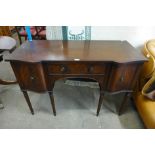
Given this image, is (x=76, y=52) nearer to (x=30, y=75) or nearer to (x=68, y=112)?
(x=30, y=75)

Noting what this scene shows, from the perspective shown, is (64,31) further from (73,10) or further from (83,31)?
(73,10)

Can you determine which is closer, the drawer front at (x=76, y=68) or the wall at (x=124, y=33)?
the drawer front at (x=76, y=68)

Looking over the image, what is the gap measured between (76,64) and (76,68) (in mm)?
40

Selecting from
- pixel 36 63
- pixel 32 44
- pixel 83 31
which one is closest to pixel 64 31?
pixel 83 31

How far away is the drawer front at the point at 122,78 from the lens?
92 cm

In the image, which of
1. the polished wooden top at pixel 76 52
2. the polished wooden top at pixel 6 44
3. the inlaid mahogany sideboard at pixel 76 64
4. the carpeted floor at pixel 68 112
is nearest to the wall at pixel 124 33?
the polished wooden top at pixel 76 52

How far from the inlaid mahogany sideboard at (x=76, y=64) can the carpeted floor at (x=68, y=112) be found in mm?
404

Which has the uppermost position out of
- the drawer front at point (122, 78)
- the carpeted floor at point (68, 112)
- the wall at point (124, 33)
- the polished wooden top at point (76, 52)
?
the wall at point (124, 33)

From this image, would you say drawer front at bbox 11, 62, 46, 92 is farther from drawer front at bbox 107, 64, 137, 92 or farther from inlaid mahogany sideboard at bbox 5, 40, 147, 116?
drawer front at bbox 107, 64, 137, 92

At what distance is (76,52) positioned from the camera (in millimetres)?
1010

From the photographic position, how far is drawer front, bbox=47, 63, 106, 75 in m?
0.93

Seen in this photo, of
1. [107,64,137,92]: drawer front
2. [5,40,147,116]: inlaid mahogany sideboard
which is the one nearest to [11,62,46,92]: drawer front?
[5,40,147,116]: inlaid mahogany sideboard

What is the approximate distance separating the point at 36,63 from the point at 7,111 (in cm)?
90

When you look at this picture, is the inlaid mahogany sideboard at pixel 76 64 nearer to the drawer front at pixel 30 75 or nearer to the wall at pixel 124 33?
the drawer front at pixel 30 75
